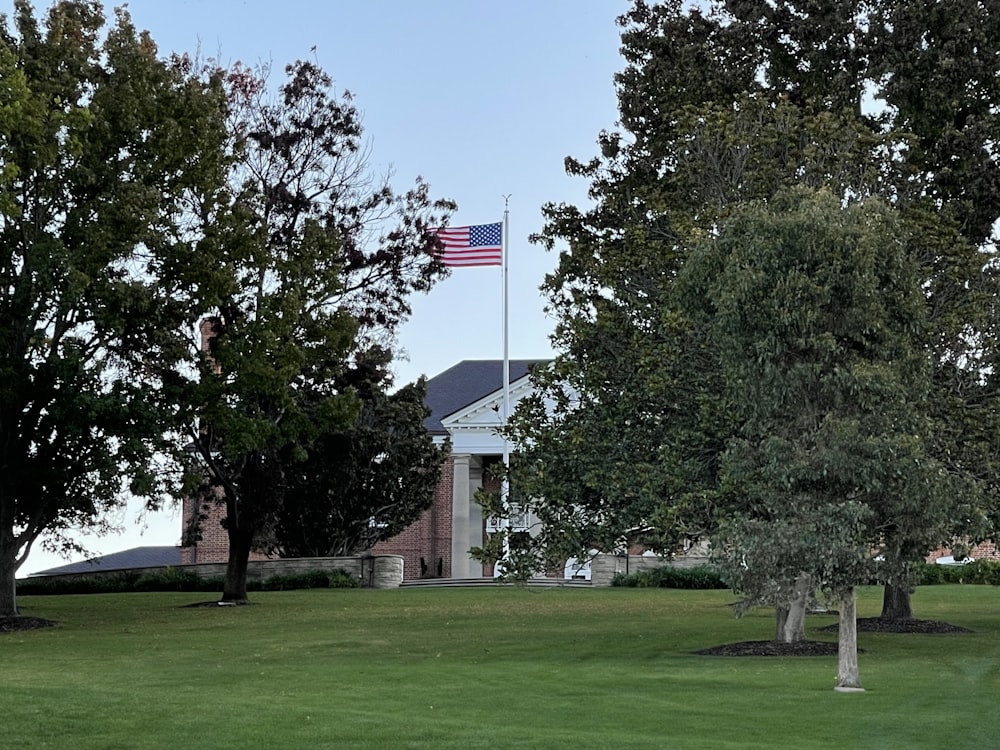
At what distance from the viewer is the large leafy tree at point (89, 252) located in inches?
1150

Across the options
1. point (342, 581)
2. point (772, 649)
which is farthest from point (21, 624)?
point (772, 649)

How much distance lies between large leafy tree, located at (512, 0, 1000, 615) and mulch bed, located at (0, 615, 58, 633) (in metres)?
12.1

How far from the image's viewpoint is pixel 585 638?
85.3ft

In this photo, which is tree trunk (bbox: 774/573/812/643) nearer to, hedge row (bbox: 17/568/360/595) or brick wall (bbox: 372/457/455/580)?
hedge row (bbox: 17/568/360/595)

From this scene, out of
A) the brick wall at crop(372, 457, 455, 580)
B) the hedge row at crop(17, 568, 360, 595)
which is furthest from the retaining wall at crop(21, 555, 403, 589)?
the brick wall at crop(372, 457, 455, 580)

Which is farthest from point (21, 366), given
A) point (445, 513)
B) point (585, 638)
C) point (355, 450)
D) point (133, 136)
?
point (445, 513)

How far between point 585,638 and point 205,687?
971cm

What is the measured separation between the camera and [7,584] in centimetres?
3156

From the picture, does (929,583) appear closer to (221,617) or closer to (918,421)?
(221,617)

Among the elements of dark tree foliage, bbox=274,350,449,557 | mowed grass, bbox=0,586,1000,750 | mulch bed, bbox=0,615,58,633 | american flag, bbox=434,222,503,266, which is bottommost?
mulch bed, bbox=0,615,58,633

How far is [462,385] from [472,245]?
2023 cm

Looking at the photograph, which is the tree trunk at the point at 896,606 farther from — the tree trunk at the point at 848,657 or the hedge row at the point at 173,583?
the hedge row at the point at 173,583

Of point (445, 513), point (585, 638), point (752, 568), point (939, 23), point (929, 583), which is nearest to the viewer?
point (752, 568)

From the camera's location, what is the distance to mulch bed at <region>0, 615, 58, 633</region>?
1174 inches
